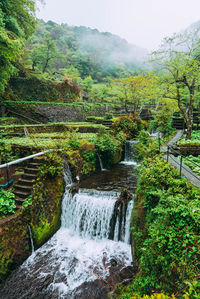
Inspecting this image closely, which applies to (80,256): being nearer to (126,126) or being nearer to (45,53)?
(126,126)

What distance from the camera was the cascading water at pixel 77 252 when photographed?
4348mm

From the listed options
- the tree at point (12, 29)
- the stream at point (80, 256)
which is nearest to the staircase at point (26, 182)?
the stream at point (80, 256)

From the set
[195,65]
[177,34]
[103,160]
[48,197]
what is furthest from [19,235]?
[177,34]

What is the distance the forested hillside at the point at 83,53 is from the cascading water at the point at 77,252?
2732cm

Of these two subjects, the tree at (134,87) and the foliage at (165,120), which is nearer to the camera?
the tree at (134,87)

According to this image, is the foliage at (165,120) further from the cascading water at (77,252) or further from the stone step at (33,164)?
the stone step at (33,164)

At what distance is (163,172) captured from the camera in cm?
519

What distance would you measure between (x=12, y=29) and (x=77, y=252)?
17.1 metres

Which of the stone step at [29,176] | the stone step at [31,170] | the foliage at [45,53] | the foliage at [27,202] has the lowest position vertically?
the foliage at [27,202]

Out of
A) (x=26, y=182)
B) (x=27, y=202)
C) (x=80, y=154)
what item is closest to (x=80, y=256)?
(x=27, y=202)

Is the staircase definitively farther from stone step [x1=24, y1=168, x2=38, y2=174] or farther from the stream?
the stream

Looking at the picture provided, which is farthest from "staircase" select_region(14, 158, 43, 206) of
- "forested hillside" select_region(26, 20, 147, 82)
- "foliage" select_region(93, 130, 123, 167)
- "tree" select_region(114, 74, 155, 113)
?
"forested hillside" select_region(26, 20, 147, 82)

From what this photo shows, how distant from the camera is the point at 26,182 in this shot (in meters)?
6.18

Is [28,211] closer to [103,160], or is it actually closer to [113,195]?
[113,195]
